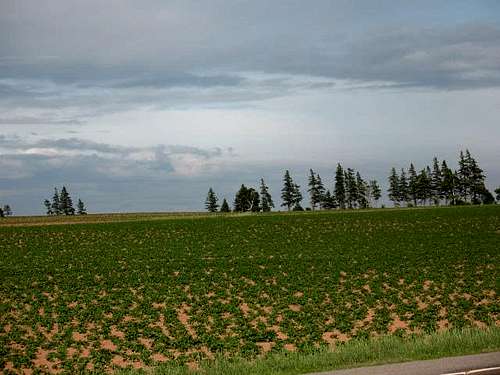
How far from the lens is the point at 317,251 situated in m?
45.1

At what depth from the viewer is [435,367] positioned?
14.3m

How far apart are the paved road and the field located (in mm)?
7631

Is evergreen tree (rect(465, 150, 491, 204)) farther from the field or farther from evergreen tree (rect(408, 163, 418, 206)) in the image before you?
the field

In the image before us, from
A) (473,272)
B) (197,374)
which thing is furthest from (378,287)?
(197,374)

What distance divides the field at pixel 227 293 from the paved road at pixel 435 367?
763 cm

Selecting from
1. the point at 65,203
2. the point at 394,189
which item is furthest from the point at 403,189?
the point at 65,203

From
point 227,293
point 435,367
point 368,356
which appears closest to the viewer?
point 435,367

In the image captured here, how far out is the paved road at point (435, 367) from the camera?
45.6 feet

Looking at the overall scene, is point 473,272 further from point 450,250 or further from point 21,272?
point 21,272

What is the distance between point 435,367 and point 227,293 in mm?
19253

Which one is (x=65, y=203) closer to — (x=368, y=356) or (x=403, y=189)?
(x=403, y=189)

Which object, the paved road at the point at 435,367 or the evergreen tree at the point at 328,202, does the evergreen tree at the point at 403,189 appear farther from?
the paved road at the point at 435,367

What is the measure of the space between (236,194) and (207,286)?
13391 centimetres

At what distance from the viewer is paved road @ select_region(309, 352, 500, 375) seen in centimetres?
1389
